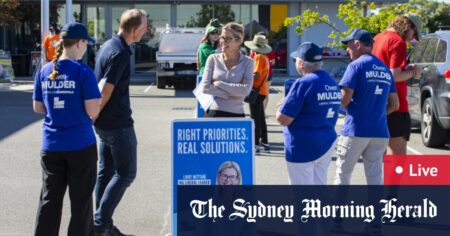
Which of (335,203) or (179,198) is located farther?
(335,203)

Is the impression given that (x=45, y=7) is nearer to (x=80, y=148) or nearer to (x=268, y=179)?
(x=268, y=179)

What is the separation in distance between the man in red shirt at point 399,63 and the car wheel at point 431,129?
4663 millimetres

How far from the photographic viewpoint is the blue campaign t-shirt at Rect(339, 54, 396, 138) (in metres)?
6.14

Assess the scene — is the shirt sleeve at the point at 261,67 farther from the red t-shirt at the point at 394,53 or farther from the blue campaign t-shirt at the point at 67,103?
the blue campaign t-shirt at the point at 67,103

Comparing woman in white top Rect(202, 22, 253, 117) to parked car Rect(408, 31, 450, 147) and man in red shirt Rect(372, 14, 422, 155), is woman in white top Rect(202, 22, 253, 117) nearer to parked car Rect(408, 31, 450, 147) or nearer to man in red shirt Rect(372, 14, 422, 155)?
man in red shirt Rect(372, 14, 422, 155)

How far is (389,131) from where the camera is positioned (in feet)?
22.2

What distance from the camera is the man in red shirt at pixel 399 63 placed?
6.69 m

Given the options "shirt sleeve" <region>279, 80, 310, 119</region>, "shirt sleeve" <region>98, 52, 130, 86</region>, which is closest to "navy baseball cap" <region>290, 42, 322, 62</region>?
"shirt sleeve" <region>279, 80, 310, 119</region>

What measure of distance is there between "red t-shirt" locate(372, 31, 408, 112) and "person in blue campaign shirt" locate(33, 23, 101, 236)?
9.43 ft

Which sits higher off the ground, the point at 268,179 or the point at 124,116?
the point at 124,116

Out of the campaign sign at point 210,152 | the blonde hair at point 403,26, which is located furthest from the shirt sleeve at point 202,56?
the campaign sign at point 210,152

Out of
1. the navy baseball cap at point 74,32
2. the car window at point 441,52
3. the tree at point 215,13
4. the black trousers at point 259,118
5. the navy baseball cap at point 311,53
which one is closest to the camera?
the navy baseball cap at point 74,32

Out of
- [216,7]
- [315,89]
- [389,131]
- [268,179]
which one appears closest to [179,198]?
[315,89]

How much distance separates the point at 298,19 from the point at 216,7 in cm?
1249
